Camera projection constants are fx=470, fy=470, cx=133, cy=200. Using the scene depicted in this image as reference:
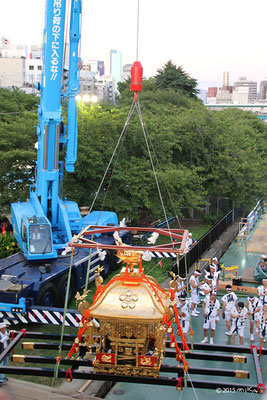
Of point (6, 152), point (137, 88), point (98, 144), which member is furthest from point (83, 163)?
point (137, 88)

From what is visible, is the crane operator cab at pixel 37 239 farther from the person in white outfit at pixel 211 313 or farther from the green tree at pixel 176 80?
the green tree at pixel 176 80

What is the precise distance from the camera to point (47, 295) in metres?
11.9

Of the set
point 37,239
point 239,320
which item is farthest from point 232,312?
point 37,239

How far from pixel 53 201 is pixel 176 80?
37308 mm

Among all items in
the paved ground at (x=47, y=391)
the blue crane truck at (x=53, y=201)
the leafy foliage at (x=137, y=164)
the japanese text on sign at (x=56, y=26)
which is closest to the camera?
the paved ground at (x=47, y=391)

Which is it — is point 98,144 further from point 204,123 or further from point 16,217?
point 204,123

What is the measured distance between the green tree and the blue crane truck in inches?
1390

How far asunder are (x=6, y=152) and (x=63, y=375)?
12.4m

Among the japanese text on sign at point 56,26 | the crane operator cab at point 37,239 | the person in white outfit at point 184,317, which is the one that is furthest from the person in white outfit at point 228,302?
the japanese text on sign at point 56,26

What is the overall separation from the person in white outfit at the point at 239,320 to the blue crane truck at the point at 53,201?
14.2 feet

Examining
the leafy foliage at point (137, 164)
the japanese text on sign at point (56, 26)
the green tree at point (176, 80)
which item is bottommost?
the leafy foliage at point (137, 164)

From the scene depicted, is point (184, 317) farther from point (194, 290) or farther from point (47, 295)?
point (47, 295)

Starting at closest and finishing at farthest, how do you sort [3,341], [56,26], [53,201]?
[3,341]
[56,26]
[53,201]

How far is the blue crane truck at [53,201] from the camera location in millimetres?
12578
